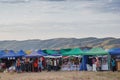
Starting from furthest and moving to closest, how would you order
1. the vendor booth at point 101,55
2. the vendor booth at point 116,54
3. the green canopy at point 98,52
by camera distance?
1. the vendor booth at point 101,55
2. the green canopy at point 98,52
3. the vendor booth at point 116,54

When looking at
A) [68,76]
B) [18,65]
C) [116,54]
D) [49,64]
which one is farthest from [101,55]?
[18,65]

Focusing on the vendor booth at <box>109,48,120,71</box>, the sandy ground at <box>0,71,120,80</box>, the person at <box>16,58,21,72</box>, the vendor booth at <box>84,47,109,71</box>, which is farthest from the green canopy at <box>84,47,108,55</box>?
the person at <box>16,58,21,72</box>

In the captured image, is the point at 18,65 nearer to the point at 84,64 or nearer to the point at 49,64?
the point at 49,64

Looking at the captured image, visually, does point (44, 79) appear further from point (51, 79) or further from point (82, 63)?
point (82, 63)

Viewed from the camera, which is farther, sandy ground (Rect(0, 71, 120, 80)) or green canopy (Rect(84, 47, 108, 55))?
green canopy (Rect(84, 47, 108, 55))

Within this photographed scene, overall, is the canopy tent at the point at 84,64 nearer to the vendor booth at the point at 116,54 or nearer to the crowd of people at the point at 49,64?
the crowd of people at the point at 49,64

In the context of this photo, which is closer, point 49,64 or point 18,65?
point 18,65

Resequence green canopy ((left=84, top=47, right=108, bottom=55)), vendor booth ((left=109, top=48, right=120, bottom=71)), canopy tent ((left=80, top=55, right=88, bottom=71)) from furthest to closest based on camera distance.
Result: canopy tent ((left=80, top=55, right=88, bottom=71)) → green canopy ((left=84, top=47, right=108, bottom=55)) → vendor booth ((left=109, top=48, right=120, bottom=71))

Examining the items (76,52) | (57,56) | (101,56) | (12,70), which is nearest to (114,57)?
(101,56)

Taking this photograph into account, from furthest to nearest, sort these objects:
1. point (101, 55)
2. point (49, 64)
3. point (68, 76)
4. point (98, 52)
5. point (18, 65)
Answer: point (49, 64) < point (18, 65) < point (101, 55) < point (98, 52) < point (68, 76)

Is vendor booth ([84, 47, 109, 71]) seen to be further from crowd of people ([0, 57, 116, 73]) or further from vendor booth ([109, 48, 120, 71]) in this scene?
vendor booth ([109, 48, 120, 71])

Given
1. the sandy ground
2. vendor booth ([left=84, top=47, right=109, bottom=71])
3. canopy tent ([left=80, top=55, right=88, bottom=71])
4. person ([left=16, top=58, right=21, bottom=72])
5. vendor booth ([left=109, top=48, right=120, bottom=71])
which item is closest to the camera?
the sandy ground

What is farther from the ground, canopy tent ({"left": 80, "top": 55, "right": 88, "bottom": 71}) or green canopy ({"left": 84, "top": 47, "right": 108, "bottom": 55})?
green canopy ({"left": 84, "top": 47, "right": 108, "bottom": 55})

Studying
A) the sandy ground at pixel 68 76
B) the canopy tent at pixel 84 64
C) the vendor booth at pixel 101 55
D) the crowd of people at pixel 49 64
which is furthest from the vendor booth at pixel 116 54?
the sandy ground at pixel 68 76
